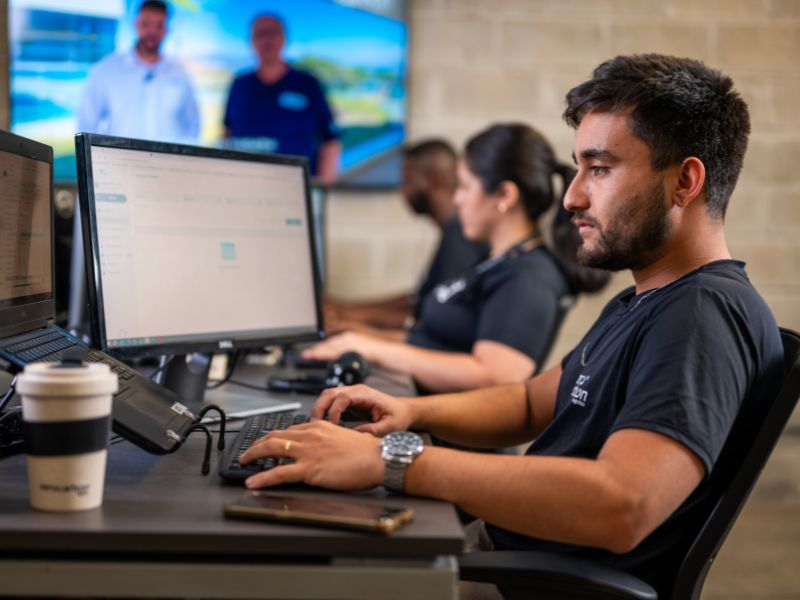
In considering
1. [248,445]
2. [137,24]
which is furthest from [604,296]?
[248,445]

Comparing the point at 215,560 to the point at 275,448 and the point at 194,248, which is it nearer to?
the point at 275,448

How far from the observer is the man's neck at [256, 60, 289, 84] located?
378 centimetres

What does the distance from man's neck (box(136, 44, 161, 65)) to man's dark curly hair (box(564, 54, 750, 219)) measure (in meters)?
2.74

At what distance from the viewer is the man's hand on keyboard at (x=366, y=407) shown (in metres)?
1.43

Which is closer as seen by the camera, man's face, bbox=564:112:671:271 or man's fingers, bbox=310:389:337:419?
man's face, bbox=564:112:671:271

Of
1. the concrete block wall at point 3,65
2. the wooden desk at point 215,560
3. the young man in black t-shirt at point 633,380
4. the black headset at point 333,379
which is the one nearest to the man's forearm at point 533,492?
the young man in black t-shirt at point 633,380

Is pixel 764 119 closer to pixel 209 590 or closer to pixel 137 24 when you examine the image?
pixel 137 24

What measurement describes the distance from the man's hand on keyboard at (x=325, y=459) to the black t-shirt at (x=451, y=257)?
226 centimetres

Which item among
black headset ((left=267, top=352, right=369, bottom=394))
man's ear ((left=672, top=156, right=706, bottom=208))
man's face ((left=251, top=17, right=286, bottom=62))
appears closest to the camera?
man's ear ((left=672, top=156, right=706, bottom=208))

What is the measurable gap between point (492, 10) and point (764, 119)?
125cm

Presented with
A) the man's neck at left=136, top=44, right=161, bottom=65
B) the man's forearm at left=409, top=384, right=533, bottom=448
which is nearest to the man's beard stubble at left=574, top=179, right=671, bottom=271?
the man's forearm at left=409, top=384, right=533, bottom=448

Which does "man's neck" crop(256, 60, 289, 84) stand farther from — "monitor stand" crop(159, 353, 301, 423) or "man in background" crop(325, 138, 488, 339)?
"monitor stand" crop(159, 353, 301, 423)

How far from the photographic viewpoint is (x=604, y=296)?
4.05 m

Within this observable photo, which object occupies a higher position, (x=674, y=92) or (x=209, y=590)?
(x=674, y=92)
